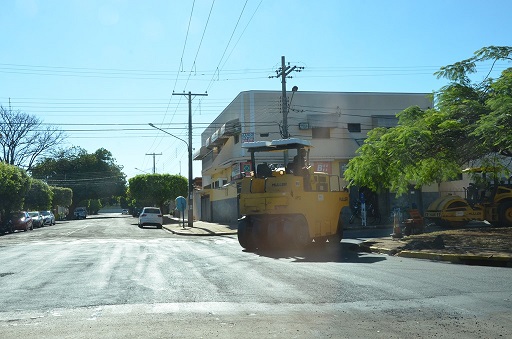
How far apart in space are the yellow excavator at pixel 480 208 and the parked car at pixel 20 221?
31581 mm

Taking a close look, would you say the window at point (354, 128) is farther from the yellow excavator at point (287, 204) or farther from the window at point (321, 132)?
the yellow excavator at point (287, 204)

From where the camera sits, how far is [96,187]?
313ft

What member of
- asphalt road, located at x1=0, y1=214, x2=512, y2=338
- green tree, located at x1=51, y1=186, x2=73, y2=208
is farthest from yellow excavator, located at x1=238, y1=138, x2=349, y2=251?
green tree, located at x1=51, y1=186, x2=73, y2=208

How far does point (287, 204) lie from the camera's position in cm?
1730

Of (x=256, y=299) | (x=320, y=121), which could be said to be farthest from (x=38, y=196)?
(x=256, y=299)

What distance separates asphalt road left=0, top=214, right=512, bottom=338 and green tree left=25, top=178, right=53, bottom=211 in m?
51.9

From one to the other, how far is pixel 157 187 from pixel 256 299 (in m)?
57.6

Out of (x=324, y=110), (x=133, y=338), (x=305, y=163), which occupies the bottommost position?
(x=133, y=338)

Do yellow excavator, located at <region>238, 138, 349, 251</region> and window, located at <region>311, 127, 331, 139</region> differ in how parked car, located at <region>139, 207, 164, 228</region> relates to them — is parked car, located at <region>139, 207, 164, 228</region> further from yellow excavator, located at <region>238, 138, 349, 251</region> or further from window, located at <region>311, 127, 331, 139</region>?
yellow excavator, located at <region>238, 138, 349, 251</region>

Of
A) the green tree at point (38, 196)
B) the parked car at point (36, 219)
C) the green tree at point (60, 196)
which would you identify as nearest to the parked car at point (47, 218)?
the parked car at point (36, 219)

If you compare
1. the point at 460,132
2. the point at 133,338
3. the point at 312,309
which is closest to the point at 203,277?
the point at 312,309

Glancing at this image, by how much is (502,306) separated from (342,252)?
9.36m

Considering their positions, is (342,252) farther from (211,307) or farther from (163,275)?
(211,307)

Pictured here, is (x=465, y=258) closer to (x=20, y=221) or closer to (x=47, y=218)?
(x=20, y=221)
